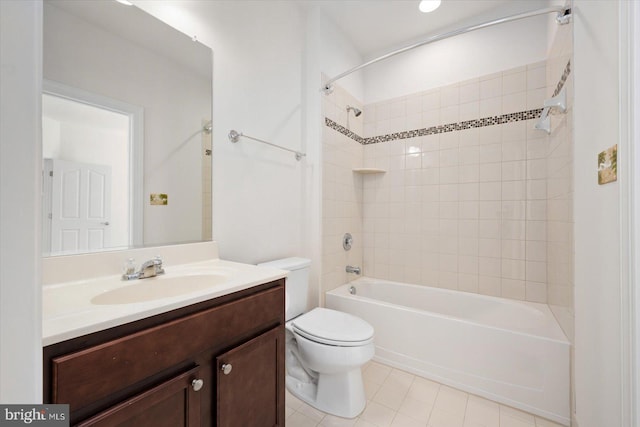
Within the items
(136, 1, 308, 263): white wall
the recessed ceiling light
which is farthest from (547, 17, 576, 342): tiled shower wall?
(136, 1, 308, 263): white wall

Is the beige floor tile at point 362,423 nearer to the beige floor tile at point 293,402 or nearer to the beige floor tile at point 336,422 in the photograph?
the beige floor tile at point 336,422

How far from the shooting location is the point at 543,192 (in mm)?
1929

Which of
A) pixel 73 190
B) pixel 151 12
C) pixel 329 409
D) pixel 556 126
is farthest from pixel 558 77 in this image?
pixel 73 190

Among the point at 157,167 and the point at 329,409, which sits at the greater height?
the point at 157,167

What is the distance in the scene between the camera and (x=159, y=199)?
1.23 meters

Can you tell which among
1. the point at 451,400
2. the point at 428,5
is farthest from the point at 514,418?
the point at 428,5

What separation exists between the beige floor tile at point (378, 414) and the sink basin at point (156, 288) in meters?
1.09

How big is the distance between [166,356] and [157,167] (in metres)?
0.84

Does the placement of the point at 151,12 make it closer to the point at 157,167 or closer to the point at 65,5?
the point at 65,5

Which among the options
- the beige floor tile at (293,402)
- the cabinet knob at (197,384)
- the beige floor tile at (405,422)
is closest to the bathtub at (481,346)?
the beige floor tile at (405,422)

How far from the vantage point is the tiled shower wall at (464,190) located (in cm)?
198

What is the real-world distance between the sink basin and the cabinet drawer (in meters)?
0.22

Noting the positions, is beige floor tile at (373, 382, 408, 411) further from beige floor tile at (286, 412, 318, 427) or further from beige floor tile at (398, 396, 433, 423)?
beige floor tile at (286, 412, 318, 427)

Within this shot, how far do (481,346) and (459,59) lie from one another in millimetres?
2223
